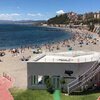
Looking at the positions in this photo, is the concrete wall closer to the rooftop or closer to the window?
the window

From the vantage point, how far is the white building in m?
38.0

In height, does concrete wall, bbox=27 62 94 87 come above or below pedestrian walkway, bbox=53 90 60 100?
above

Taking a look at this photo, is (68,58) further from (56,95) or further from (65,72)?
(56,95)

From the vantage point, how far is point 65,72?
125 feet

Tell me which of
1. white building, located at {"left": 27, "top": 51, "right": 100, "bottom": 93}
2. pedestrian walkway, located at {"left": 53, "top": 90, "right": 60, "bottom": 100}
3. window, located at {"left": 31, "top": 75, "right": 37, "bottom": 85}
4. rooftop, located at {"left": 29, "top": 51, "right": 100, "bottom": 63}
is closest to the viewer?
pedestrian walkway, located at {"left": 53, "top": 90, "right": 60, "bottom": 100}

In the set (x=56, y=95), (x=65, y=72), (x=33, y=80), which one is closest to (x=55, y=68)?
(x=65, y=72)

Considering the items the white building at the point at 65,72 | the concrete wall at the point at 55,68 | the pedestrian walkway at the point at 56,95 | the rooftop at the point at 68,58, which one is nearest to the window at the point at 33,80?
the white building at the point at 65,72

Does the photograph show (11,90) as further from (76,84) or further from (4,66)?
(4,66)

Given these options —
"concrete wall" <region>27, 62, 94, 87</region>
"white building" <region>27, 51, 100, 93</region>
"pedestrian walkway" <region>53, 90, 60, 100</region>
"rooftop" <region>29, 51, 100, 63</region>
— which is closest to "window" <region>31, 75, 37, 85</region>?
"white building" <region>27, 51, 100, 93</region>

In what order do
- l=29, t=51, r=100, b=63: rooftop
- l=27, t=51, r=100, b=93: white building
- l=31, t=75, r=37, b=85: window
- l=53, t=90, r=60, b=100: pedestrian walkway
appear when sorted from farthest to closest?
l=29, t=51, r=100, b=63: rooftop → l=31, t=75, r=37, b=85: window → l=27, t=51, r=100, b=93: white building → l=53, t=90, r=60, b=100: pedestrian walkway

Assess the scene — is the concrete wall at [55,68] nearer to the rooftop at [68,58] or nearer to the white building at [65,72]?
the white building at [65,72]

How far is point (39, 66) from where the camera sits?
38.6 m

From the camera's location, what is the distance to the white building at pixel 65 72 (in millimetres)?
37969

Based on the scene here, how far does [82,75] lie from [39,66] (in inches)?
194
